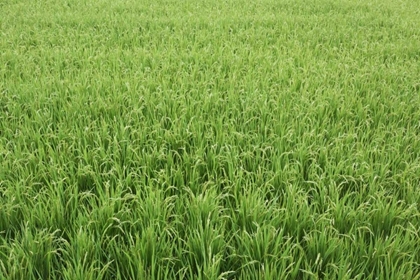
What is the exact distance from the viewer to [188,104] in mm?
3131

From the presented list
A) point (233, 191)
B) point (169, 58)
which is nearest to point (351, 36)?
point (169, 58)

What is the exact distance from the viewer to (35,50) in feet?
15.4

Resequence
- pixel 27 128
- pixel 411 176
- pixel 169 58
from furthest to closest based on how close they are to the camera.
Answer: pixel 169 58 < pixel 27 128 < pixel 411 176

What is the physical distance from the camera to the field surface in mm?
1616

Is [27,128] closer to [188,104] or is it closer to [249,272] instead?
[188,104]

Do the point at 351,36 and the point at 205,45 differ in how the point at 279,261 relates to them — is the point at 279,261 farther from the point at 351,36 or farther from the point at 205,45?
A: the point at 351,36

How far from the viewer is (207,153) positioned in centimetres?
253

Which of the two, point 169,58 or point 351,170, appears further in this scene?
point 169,58

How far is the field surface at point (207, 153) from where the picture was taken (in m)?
1.62

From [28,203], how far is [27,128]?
0.88 meters

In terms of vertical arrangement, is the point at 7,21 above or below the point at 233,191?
above

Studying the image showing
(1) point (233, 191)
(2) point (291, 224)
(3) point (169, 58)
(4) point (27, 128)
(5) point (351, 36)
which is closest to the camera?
(2) point (291, 224)

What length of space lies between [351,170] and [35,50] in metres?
3.99

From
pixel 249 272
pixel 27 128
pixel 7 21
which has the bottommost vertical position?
pixel 249 272
